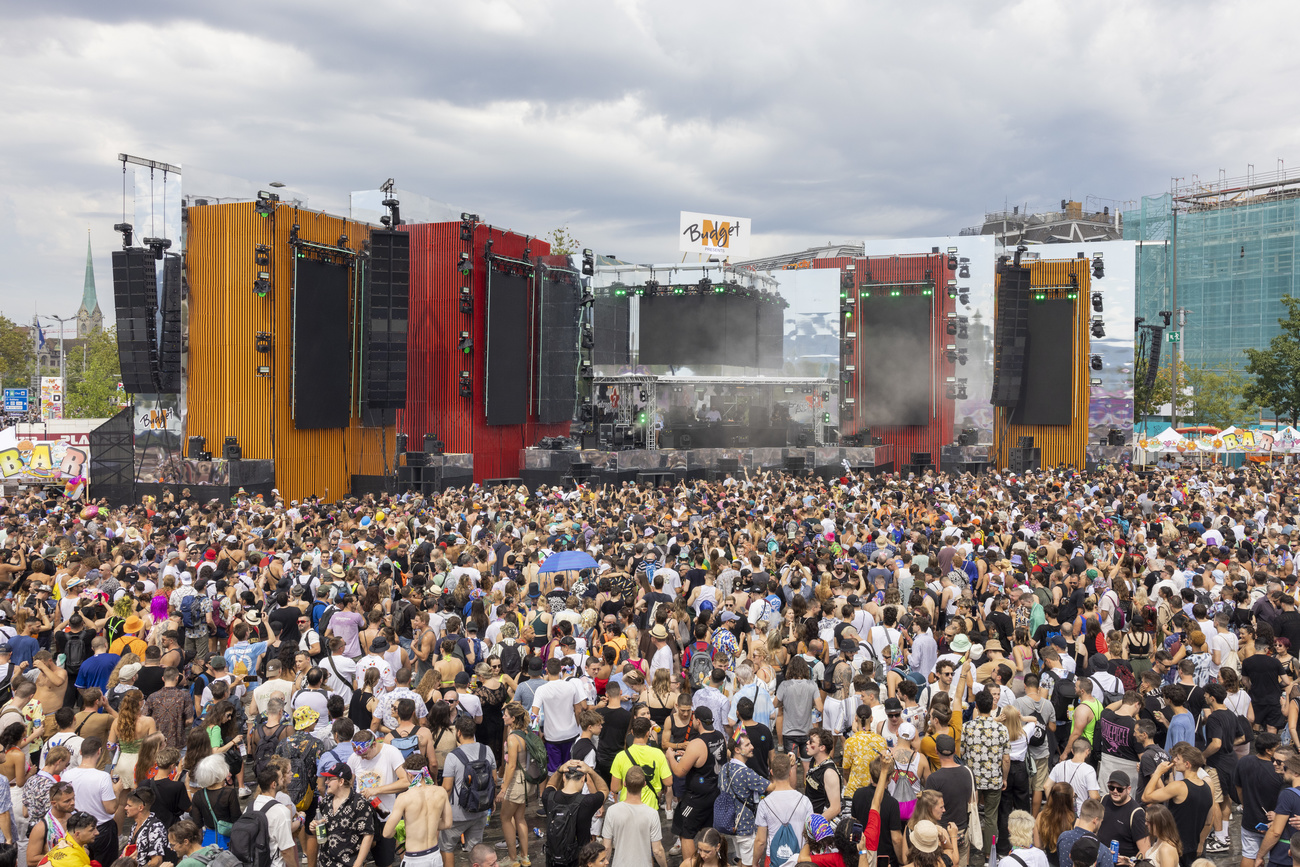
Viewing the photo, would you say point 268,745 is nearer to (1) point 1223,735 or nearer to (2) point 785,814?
(2) point 785,814

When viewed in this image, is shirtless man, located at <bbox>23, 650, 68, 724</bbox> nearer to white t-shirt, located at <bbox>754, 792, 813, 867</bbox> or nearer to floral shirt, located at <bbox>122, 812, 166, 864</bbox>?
floral shirt, located at <bbox>122, 812, 166, 864</bbox>

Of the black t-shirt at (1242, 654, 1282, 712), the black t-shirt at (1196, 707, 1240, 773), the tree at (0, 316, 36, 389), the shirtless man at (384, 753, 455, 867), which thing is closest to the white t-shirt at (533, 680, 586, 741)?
the shirtless man at (384, 753, 455, 867)

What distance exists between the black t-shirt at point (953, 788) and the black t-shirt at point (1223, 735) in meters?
2.15

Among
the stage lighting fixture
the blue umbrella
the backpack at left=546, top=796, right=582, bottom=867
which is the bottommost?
the backpack at left=546, top=796, right=582, bottom=867

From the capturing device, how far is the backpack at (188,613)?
9344mm

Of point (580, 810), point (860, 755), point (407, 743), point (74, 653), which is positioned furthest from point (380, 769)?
point (74, 653)

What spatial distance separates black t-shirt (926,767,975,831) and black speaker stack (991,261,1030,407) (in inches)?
1130

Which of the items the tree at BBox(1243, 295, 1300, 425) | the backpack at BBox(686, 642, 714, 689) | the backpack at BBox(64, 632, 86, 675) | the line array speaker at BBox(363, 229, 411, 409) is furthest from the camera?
the tree at BBox(1243, 295, 1300, 425)

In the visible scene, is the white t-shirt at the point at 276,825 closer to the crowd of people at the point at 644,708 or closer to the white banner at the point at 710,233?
the crowd of people at the point at 644,708

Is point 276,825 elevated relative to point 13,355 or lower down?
lower down

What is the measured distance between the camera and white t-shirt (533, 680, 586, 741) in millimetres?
6973

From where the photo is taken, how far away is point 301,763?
5980 mm

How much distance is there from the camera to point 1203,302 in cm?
5294

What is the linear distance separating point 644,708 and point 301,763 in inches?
87.4
